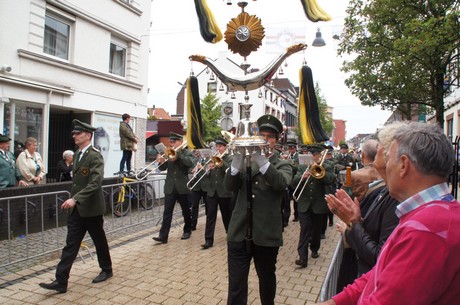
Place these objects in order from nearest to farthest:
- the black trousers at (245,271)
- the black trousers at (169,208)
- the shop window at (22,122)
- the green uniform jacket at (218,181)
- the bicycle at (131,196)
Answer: the black trousers at (245,271)
the black trousers at (169,208)
the green uniform jacket at (218,181)
the bicycle at (131,196)
the shop window at (22,122)

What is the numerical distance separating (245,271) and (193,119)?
211cm

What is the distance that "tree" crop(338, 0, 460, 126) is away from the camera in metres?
10.0

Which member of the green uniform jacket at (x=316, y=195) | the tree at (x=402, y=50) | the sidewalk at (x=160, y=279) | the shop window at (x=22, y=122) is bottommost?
the sidewalk at (x=160, y=279)

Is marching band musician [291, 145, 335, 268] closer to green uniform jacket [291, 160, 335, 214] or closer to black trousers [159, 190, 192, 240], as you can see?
green uniform jacket [291, 160, 335, 214]

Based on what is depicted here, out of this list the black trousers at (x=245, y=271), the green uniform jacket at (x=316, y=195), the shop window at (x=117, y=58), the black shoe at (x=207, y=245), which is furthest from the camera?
the shop window at (x=117, y=58)

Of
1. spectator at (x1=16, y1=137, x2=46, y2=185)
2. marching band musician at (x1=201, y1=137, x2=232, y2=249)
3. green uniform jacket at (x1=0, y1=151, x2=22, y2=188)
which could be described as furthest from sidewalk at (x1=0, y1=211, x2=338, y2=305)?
spectator at (x1=16, y1=137, x2=46, y2=185)

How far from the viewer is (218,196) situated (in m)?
7.45

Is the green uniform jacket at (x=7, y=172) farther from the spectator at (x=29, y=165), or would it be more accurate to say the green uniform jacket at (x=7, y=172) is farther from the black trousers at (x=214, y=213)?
the black trousers at (x=214, y=213)

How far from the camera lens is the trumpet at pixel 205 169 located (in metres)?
6.83

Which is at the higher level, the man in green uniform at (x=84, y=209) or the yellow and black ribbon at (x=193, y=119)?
the yellow and black ribbon at (x=193, y=119)

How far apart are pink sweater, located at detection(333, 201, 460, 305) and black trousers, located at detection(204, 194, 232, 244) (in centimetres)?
593

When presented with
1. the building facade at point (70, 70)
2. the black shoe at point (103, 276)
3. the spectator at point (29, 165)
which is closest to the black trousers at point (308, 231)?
the black shoe at point (103, 276)

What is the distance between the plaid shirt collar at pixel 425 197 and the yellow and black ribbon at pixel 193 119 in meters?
3.49

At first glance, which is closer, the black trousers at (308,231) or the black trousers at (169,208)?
the black trousers at (308,231)
